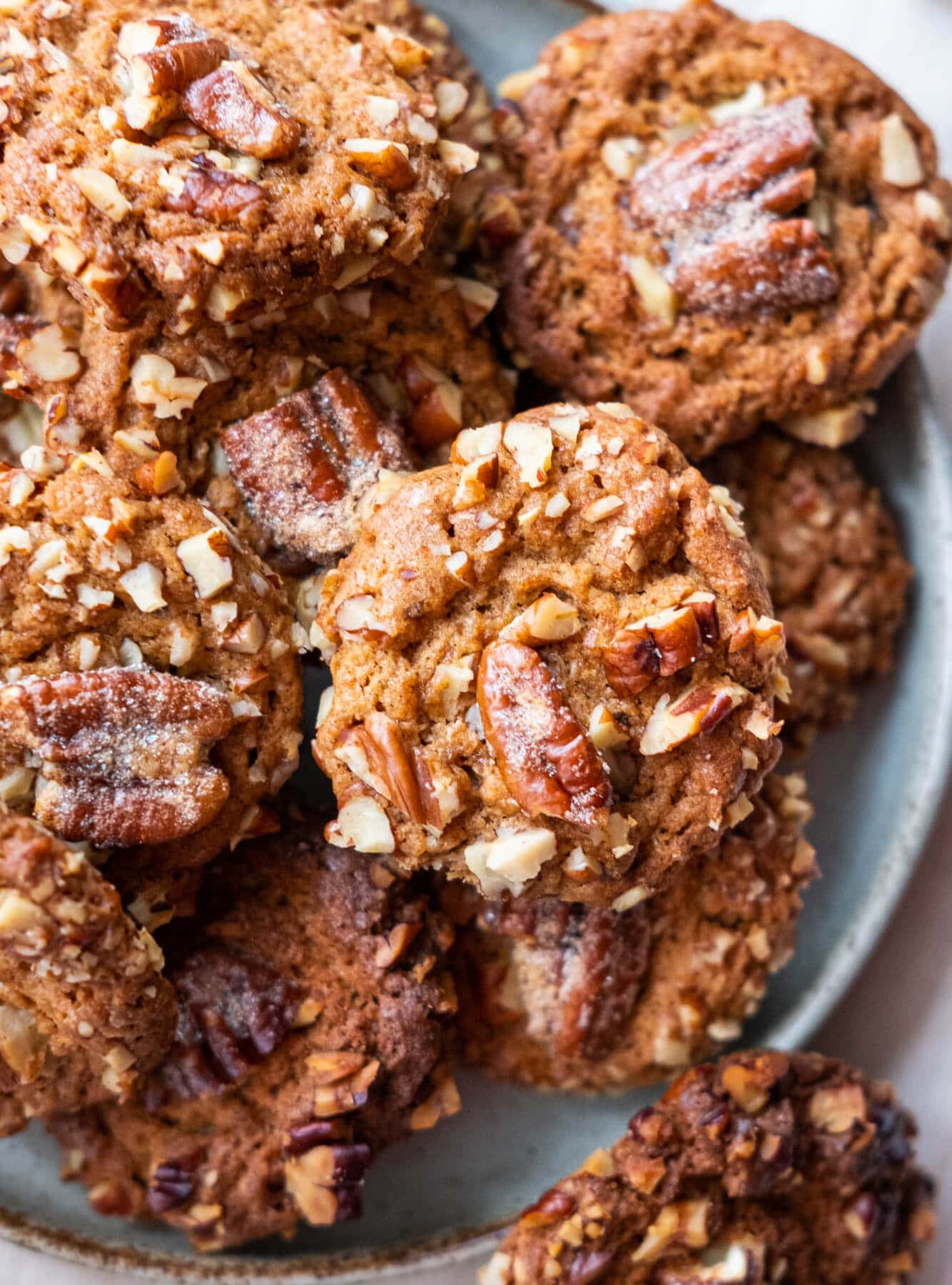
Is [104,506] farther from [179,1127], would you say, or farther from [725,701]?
[179,1127]

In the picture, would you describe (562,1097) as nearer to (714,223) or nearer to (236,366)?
(236,366)

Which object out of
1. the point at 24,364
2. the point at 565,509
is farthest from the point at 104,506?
the point at 565,509

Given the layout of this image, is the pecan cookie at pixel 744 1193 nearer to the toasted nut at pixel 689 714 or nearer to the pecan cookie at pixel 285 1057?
the pecan cookie at pixel 285 1057

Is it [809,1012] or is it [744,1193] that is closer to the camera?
[744,1193]

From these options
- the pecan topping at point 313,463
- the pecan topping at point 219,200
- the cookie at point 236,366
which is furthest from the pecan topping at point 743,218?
the pecan topping at point 219,200

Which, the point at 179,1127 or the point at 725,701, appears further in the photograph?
the point at 179,1127

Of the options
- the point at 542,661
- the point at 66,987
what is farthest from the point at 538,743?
the point at 66,987
